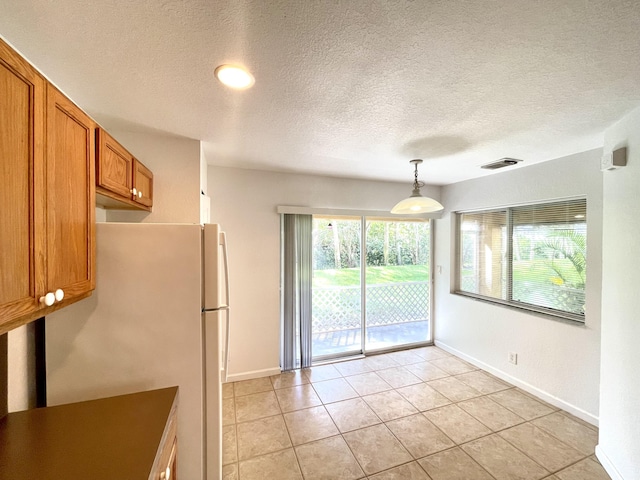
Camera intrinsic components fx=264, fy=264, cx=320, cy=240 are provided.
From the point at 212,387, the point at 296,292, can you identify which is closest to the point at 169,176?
the point at 212,387

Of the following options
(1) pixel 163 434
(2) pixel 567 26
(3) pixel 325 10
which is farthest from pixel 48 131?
(2) pixel 567 26

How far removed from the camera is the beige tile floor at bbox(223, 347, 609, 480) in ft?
6.15

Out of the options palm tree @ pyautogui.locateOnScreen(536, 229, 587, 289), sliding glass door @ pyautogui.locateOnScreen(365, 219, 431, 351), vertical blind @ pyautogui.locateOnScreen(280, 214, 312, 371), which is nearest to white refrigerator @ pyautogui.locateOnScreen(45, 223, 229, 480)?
vertical blind @ pyautogui.locateOnScreen(280, 214, 312, 371)

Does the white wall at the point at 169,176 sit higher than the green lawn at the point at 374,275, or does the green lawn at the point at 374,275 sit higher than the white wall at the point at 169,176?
the white wall at the point at 169,176

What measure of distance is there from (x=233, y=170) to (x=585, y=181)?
11.5 feet

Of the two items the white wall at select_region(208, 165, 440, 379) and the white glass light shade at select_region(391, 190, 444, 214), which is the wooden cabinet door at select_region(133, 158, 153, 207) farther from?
the white glass light shade at select_region(391, 190, 444, 214)

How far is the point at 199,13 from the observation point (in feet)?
3.06

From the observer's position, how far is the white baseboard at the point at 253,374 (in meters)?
3.05

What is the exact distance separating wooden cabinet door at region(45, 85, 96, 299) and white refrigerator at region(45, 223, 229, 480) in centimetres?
14

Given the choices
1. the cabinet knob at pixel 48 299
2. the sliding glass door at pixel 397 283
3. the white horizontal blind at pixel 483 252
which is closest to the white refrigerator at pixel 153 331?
the cabinet knob at pixel 48 299

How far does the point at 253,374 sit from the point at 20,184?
2924mm

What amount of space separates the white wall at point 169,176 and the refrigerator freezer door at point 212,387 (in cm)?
99

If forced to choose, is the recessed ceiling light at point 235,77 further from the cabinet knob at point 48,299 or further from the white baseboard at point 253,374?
the white baseboard at point 253,374

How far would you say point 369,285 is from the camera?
12.8 feet
